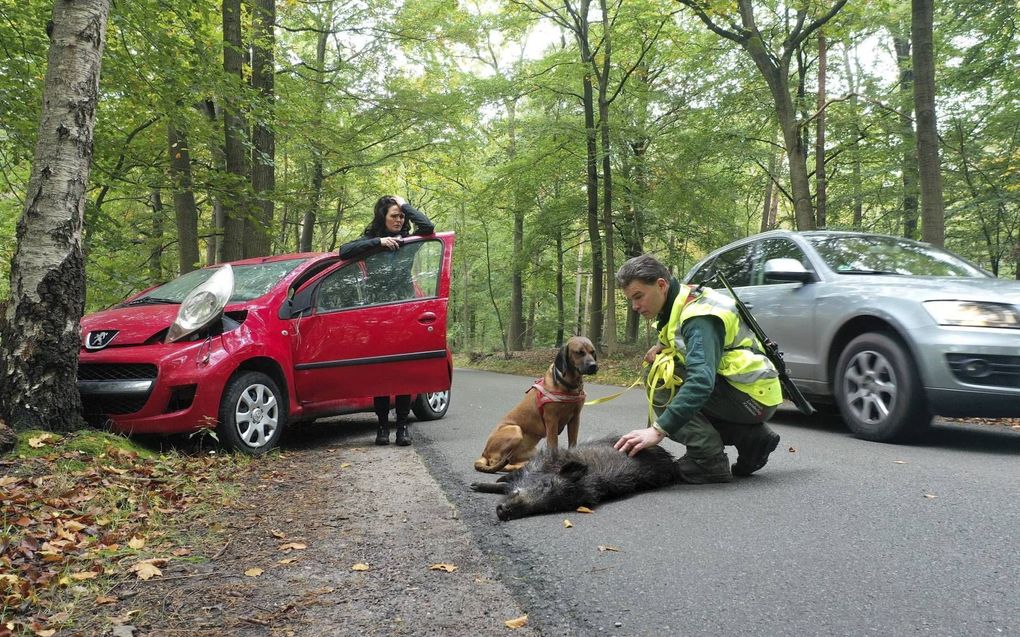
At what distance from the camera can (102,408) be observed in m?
4.81

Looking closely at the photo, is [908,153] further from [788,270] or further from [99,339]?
[99,339]

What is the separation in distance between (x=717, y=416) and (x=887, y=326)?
7.98ft

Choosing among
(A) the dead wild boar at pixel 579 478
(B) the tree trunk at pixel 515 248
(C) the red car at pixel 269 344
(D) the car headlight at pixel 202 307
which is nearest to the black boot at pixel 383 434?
(C) the red car at pixel 269 344

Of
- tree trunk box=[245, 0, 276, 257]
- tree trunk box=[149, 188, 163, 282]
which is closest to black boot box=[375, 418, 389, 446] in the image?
tree trunk box=[245, 0, 276, 257]

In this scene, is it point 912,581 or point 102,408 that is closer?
point 912,581

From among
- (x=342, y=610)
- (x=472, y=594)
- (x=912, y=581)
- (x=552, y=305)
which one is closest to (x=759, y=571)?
(x=912, y=581)

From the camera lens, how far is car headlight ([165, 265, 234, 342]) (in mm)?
4957

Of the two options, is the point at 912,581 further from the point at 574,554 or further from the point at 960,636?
the point at 574,554

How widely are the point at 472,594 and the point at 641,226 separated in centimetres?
1746

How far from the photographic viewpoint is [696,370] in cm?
346

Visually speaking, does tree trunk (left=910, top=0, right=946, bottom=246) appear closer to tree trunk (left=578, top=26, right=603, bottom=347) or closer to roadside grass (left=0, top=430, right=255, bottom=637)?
tree trunk (left=578, top=26, right=603, bottom=347)

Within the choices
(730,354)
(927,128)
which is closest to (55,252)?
(730,354)

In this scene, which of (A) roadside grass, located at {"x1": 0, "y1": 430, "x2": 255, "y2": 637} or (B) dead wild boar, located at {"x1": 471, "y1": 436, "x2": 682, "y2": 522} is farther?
(B) dead wild boar, located at {"x1": 471, "y1": 436, "x2": 682, "y2": 522}

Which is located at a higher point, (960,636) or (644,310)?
(644,310)
